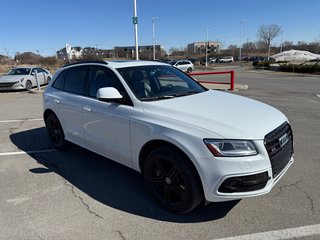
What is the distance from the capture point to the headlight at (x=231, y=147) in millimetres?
2986

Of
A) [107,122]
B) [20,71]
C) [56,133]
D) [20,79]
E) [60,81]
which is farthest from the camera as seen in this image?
[20,71]

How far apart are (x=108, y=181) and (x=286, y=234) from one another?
8.11 feet

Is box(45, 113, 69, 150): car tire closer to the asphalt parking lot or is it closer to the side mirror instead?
the asphalt parking lot

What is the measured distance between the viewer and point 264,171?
3041mm

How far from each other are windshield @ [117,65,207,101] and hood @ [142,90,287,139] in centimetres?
23

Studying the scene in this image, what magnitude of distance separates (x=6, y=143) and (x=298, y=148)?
601 centimetres

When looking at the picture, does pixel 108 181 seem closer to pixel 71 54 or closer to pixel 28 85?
pixel 28 85

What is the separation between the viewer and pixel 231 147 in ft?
9.86

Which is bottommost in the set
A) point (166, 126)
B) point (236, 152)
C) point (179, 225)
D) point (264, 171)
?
point (179, 225)

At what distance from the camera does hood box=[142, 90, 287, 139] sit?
3.08 meters

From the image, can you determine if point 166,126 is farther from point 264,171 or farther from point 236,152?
point 264,171

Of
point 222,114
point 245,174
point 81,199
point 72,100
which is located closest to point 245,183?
point 245,174

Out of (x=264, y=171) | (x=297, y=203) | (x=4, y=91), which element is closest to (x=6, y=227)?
(x=264, y=171)

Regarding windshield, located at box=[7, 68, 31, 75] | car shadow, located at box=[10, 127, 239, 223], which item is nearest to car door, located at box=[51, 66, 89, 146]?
car shadow, located at box=[10, 127, 239, 223]
